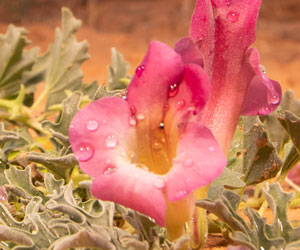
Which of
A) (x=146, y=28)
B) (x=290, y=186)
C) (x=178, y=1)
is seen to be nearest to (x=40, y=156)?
(x=290, y=186)

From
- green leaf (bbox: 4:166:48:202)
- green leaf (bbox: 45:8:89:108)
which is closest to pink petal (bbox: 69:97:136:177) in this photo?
green leaf (bbox: 4:166:48:202)

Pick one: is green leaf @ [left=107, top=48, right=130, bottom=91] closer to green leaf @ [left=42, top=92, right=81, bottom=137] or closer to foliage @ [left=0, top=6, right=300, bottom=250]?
foliage @ [left=0, top=6, right=300, bottom=250]

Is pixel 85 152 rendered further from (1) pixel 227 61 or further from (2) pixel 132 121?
(1) pixel 227 61

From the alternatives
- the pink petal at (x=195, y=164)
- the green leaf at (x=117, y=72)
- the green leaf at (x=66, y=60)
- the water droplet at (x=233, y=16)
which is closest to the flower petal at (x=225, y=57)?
the water droplet at (x=233, y=16)

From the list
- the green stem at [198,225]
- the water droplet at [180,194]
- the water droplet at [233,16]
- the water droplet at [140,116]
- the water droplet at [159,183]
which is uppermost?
the water droplet at [233,16]

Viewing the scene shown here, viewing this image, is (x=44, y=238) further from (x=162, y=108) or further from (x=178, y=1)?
(x=178, y=1)

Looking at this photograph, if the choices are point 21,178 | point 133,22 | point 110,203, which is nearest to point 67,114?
point 21,178

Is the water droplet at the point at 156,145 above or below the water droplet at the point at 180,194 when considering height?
above

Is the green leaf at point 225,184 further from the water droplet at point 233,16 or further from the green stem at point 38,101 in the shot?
the green stem at point 38,101
